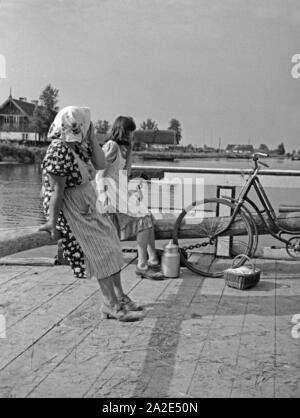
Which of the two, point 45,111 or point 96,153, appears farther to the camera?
point 45,111

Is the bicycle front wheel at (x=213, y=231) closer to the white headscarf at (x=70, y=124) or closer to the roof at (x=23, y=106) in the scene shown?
the white headscarf at (x=70, y=124)

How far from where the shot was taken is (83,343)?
3.57 m

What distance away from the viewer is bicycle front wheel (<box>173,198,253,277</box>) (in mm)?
5566

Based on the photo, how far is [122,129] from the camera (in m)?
4.88

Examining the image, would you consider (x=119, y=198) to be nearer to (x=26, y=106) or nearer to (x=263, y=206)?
(x=263, y=206)

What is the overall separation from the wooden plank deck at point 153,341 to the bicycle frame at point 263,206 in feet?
2.10

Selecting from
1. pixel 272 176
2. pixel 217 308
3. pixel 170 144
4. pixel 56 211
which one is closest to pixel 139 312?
pixel 217 308

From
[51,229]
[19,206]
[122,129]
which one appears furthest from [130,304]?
[19,206]

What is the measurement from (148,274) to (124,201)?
26.0 inches

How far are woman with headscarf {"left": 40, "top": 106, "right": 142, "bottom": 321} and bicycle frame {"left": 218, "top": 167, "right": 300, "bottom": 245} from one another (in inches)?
72.1

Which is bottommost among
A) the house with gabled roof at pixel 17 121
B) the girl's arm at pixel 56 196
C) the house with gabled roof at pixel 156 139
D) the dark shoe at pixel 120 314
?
the dark shoe at pixel 120 314

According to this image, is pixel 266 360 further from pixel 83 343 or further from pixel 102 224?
pixel 102 224

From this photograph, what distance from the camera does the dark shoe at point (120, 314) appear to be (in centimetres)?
399

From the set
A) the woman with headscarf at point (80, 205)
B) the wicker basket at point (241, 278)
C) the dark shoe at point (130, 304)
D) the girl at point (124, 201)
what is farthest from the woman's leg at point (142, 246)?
the woman with headscarf at point (80, 205)
